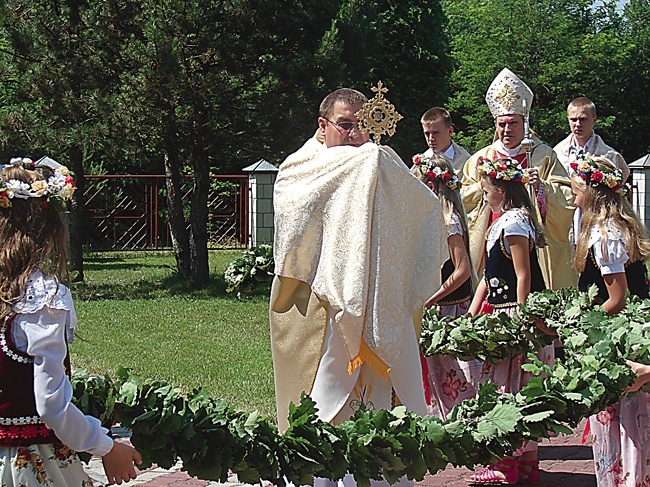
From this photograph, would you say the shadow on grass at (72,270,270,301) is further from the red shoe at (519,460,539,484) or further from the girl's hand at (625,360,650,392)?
the girl's hand at (625,360,650,392)

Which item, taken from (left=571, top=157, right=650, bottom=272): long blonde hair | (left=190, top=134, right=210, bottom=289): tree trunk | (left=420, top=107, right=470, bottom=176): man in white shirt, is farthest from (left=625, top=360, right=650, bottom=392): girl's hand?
(left=190, top=134, right=210, bottom=289): tree trunk

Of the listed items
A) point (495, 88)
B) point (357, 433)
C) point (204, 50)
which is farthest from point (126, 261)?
point (357, 433)

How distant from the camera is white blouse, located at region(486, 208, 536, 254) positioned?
550 centimetres

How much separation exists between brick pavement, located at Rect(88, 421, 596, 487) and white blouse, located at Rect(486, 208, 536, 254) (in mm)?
1366

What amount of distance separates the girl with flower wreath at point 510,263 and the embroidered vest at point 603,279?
0.29 meters

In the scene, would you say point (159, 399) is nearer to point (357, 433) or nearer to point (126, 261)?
point (357, 433)

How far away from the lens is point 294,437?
144 inches

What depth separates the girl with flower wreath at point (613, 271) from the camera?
4797 mm

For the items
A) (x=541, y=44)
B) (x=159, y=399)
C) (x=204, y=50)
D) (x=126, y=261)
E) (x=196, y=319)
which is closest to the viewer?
(x=159, y=399)

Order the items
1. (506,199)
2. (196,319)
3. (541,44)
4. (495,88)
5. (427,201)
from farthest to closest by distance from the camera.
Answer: (541,44), (196,319), (495,88), (506,199), (427,201)

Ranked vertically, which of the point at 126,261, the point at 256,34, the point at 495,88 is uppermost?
the point at 256,34

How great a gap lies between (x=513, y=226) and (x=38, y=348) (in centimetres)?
316

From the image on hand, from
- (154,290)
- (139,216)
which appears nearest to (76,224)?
(154,290)

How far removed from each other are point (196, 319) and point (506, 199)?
24.8 feet
